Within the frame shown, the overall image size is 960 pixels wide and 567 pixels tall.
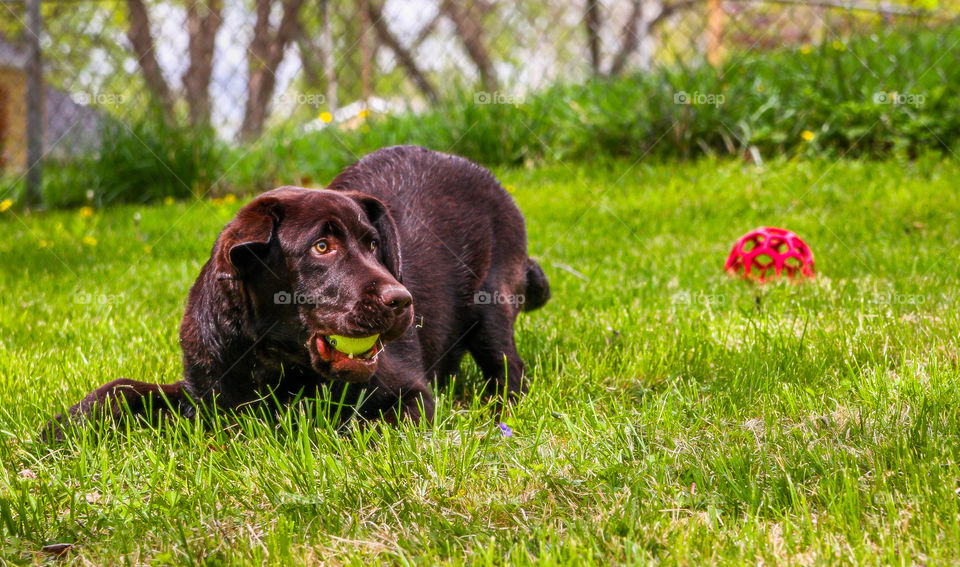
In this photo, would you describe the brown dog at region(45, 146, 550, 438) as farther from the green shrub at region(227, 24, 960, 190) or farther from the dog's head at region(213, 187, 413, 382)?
the green shrub at region(227, 24, 960, 190)

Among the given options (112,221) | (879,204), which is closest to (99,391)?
(112,221)

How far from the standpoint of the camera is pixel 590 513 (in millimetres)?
1962

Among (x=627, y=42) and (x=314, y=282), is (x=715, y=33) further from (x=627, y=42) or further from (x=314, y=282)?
(x=314, y=282)

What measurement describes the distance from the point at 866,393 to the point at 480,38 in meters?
7.02

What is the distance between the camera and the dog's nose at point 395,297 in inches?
89.5

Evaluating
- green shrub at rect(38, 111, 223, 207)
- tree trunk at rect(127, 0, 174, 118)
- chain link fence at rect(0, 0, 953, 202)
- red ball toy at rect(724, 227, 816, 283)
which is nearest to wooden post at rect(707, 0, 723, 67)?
chain link fence at rect(0, 0, 953, 202)

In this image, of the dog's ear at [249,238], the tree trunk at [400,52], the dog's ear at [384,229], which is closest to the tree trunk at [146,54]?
the tree trunk at [400,52]

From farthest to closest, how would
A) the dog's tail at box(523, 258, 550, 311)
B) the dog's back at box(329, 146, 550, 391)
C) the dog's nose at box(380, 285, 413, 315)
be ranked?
the dog's tail at box(523, 258, 550, 311), the dog's back at box(329, 146, 550, 391), the dog's nose at box(380, 285, 413, 315)

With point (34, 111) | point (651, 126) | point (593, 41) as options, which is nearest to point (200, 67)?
point (34, 111)

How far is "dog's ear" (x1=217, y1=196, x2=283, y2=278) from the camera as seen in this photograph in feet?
7.75

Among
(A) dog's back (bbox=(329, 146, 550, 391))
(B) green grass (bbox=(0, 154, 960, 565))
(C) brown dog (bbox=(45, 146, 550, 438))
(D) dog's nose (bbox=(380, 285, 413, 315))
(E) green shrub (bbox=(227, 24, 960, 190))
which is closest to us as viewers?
(B) green grass (bbox=(0, 154, 960, 565))

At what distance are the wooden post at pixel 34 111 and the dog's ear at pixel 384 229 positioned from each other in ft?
19.4

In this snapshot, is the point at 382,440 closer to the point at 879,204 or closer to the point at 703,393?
the point at 703,393

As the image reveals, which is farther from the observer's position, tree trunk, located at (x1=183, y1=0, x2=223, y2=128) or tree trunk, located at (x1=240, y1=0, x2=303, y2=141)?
tree trunk, located at (x1=240, y1=0, x2=303, y2=141)
